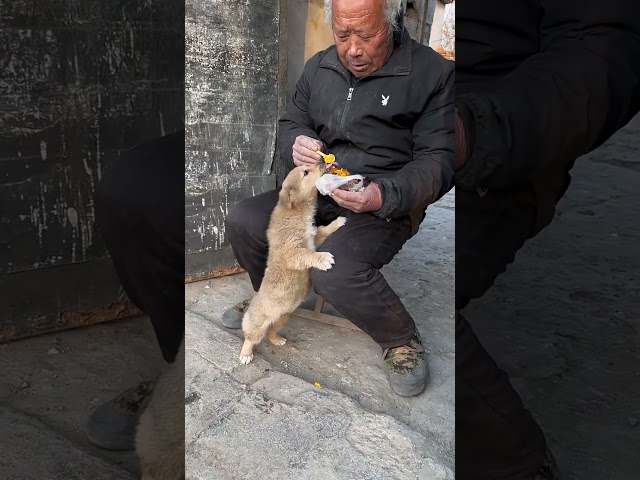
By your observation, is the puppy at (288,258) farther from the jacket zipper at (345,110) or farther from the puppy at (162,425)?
the puppy at (162,425)

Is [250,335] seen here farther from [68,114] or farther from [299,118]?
[68,114]

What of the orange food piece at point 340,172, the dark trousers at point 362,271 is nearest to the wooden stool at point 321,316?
the dark trousers at point 362,271

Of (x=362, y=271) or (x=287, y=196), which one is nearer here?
(x=362, y=271)

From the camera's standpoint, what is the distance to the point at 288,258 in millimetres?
2838

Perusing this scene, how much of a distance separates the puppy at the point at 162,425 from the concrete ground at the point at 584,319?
45cm

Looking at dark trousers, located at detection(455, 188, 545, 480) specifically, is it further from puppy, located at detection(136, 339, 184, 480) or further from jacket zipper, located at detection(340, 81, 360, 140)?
jacket zipper, located at detection(340, 81, 360, 140)

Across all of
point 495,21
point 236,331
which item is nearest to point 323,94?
point 236,331

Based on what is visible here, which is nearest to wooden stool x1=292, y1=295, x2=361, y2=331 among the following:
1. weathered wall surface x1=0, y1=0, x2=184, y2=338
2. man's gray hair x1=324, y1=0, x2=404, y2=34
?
man's gray hair x1=324, y1=0, x2=404, y2=34

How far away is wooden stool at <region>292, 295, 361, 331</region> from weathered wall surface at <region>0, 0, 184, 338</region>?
260 cm

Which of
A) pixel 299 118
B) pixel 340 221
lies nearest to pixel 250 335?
pixel 340 221

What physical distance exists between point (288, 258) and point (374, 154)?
2.39 feet

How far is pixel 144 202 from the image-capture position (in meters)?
0.74

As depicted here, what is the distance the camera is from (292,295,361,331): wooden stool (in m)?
3.25

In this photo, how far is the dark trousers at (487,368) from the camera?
786 millimetres
